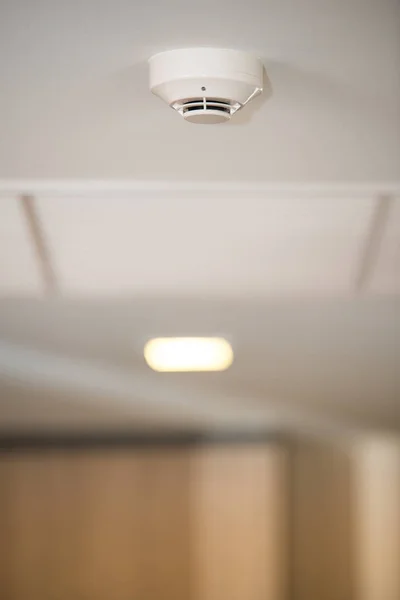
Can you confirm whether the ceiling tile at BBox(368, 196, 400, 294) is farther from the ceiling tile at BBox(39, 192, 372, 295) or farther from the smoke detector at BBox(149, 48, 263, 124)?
the smoke detector at BBox(149, 48, 263, 124)

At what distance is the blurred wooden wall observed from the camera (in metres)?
2.20

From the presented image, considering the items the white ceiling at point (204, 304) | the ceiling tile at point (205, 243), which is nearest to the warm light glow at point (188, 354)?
the white ceiling at point (204, 304)

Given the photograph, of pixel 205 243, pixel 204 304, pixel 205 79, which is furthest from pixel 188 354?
pixel 205 79

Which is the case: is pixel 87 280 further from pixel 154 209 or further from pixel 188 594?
pixel 188 594

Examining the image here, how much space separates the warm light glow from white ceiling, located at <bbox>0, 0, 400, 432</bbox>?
0.12 ft

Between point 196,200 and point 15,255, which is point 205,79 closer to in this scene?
point 196,200

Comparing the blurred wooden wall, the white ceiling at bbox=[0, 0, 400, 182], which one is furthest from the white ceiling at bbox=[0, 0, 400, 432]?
the blurred wooden wall

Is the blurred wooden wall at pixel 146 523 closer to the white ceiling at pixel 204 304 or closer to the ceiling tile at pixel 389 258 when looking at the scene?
the white ceiling at pixel 204 304

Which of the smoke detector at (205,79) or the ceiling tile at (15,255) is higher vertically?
the smoke detector at (205,79)

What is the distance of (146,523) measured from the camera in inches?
87.8

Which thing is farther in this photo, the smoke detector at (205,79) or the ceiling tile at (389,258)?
the ceiling tile at (389,258)

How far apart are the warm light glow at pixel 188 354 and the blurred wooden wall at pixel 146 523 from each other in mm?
374

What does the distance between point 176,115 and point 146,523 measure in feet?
4.66

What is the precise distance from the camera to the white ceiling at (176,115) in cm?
106
